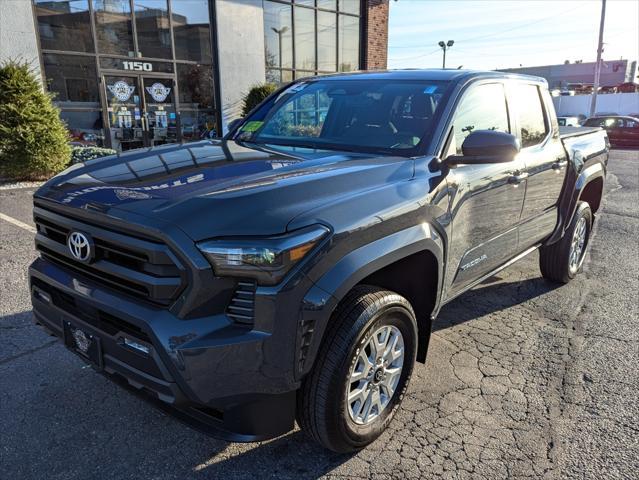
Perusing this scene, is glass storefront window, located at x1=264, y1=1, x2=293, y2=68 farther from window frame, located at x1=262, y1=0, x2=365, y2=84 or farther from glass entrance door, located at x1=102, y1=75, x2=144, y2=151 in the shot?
glass entrance door, located at x1=102, y1=75, x2=144, y2=151

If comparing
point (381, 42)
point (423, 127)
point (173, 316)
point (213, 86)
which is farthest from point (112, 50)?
point (173, 316)

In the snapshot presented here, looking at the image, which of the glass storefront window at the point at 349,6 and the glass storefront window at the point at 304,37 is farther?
the glass storefront window at the point at 349,6

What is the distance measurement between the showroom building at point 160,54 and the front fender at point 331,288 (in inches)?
447

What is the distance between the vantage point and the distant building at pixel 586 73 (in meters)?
65.1

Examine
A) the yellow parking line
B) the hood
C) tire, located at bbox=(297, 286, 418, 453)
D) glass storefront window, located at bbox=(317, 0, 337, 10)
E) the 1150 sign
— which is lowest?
the yellow parking line

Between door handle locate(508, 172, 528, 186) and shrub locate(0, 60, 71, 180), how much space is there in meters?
8.62

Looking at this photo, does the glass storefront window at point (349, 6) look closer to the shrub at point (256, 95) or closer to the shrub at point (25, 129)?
the shrub at point (256, 95)

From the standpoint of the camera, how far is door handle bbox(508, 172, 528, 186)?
3.65 metres

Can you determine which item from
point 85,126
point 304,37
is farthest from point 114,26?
point 304,37

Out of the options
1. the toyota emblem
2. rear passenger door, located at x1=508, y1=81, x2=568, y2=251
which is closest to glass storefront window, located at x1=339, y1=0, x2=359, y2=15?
rear passenger door, located at x1=508, y1=81, x2=568, y2=251

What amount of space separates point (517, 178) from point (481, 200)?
58 cm

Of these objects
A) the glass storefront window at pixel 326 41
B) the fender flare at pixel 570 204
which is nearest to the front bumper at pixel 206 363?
the fender flare at pixel 570 204

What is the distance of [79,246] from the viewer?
2.39 metres

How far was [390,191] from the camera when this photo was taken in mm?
2604
